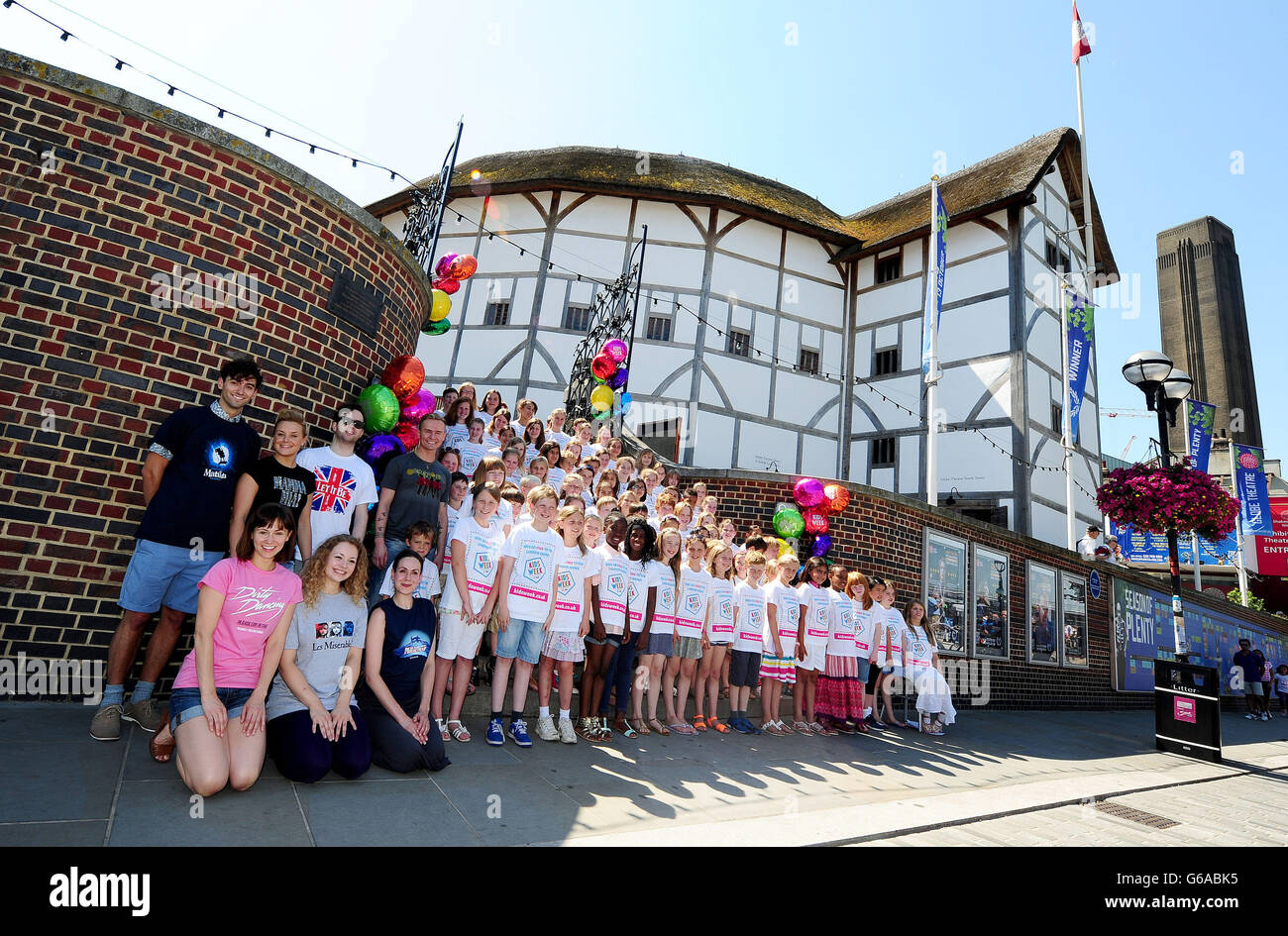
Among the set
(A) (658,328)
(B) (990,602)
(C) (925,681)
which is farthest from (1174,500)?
(A) (658,328)

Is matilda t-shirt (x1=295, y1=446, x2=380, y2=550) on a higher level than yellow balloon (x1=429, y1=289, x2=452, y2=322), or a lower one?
lower

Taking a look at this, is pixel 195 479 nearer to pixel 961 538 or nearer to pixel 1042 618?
pixel 961 538

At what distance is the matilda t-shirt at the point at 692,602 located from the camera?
591 cm

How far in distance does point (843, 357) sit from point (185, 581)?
56.8ft

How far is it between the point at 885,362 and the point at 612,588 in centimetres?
1481

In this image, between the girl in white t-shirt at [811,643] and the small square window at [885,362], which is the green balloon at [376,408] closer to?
the girl in white t-shirt at [811,643]

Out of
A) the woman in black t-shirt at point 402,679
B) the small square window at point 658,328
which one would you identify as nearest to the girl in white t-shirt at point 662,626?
the woman in black t-shirt at point 402,679

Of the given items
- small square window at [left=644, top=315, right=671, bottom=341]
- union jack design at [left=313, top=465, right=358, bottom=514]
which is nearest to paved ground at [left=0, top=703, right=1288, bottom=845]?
union jack design at [left=313, top=465, right=358, bottom=514]

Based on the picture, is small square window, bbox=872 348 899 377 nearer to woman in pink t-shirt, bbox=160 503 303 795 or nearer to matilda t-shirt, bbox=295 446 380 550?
matilda t-shirt, bbox=295 446 380 550

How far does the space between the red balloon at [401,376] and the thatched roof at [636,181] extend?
1192 cm

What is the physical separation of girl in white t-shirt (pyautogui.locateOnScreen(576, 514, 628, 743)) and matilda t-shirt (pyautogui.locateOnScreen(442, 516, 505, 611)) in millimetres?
781

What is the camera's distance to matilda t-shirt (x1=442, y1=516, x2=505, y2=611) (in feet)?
15.1

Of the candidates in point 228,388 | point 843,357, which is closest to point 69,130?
point 228,388
